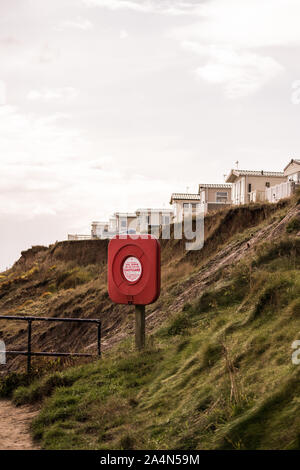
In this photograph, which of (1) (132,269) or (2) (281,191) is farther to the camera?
(2) (281,191)

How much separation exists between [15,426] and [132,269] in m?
3.61

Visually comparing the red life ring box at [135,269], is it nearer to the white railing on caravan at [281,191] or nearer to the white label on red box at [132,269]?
the white label on red box at [132,269]

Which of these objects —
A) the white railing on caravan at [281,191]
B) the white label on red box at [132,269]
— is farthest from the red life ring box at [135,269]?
the white railing on caravan at [281,191]

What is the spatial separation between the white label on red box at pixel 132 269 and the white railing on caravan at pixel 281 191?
20752 mm

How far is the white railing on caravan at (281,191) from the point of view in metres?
30.5

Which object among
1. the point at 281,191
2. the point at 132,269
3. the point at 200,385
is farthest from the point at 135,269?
the point at 281,191

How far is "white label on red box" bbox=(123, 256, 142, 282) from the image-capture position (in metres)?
10.5

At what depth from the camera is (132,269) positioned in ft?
34.8

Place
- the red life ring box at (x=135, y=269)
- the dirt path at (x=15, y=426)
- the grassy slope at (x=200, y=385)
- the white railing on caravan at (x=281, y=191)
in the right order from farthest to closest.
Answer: the white railing on caravan at (x=281, y=191), the red life ring box at (x=135, y=269), the dirt path at (x=15, y=426), the grassy slope at (x=200, y=385)

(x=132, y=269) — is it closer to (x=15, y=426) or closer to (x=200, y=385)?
(x=15, y=426)

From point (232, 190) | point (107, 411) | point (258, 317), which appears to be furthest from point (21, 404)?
point (232, 190)

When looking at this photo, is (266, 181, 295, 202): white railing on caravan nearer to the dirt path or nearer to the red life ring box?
the red life ring box

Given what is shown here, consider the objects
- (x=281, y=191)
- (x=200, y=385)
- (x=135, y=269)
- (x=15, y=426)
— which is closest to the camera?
(x=200, y=385)
